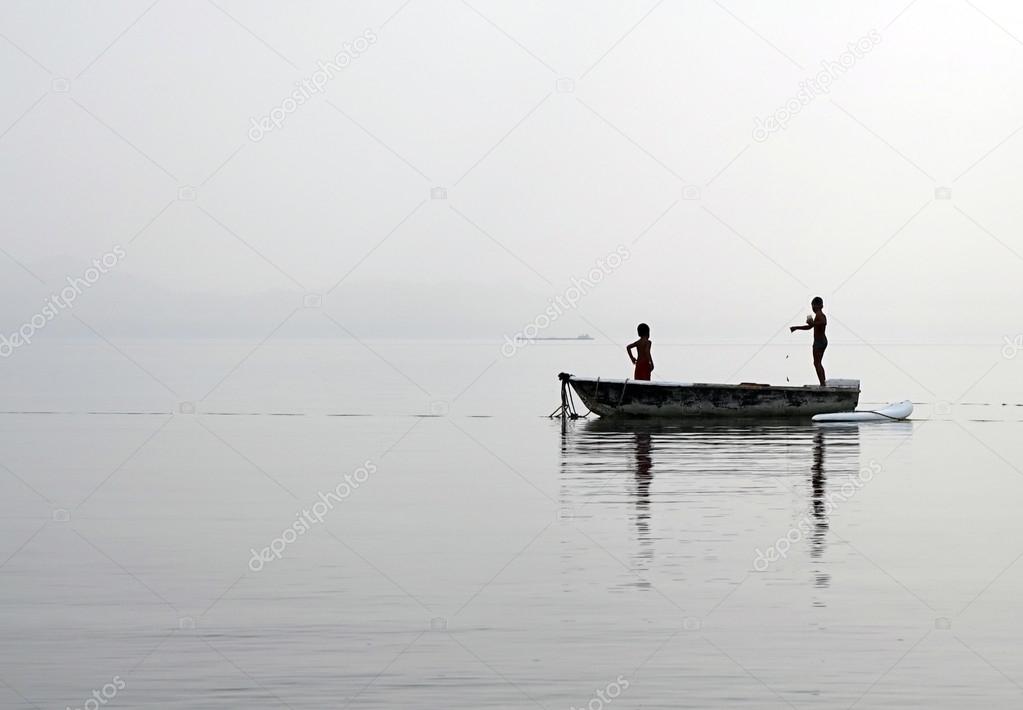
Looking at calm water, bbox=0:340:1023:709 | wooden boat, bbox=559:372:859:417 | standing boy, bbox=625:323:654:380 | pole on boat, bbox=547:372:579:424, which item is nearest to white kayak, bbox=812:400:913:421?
wooden boat, bbox=559:372:859:417

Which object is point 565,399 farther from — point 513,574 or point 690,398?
point 513,574

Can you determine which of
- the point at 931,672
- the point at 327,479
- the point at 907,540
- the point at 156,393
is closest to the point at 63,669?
the point at 931,672

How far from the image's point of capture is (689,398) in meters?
34.7

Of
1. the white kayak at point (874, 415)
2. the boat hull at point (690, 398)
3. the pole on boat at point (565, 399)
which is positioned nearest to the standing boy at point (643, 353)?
the boat hull at point (690, 398)

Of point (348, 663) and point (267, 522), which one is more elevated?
point (267, 522)

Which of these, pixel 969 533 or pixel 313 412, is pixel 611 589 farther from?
pixel 313 412

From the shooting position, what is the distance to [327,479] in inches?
903

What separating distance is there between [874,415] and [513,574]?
25.3m

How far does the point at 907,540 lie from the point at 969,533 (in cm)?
125

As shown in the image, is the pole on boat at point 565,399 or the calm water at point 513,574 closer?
the calm water at point 513,574

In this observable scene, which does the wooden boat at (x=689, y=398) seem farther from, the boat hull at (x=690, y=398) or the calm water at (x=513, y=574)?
the calm water at (x=513, y=574)

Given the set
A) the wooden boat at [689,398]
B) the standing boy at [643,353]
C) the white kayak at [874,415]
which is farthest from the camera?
the white kayak at [874,415]

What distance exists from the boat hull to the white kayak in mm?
518

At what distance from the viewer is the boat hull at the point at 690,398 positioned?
34.6 metres
